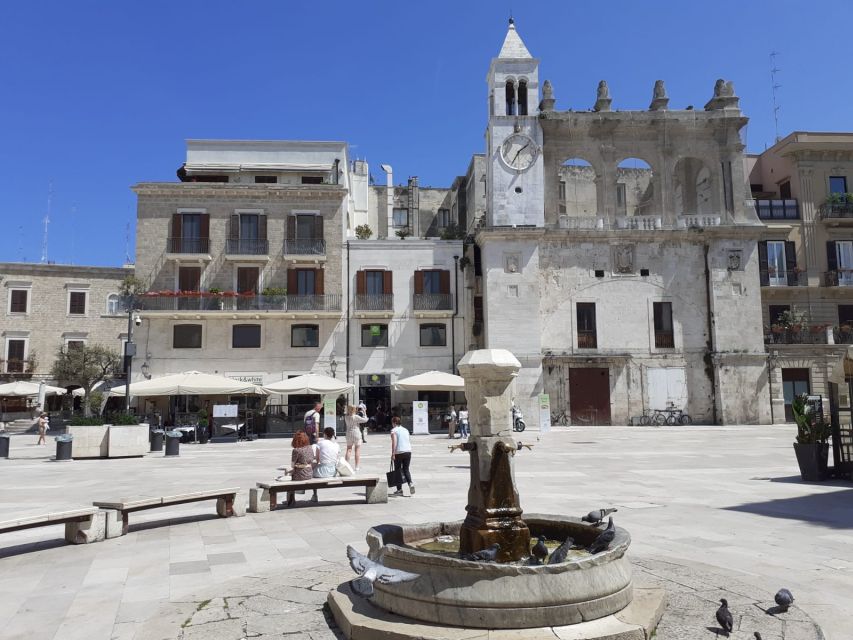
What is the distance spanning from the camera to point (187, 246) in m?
33.4

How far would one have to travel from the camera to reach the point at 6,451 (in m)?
19.9

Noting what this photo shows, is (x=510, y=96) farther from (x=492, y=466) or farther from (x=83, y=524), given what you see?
(x=492, y=466)

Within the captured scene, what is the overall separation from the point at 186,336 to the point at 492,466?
30.1 m

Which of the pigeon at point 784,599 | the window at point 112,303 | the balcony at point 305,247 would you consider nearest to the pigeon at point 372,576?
the pigeon at point 784,599

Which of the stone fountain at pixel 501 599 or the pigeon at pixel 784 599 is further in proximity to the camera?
the pigeon at pixel 784 599

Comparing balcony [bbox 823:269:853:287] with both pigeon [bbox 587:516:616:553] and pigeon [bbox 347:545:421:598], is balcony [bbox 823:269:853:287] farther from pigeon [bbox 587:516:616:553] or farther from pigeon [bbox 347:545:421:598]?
pigeon [bbox 347:545:421:598]

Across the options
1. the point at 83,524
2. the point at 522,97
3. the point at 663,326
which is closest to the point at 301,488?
the point at 83,524

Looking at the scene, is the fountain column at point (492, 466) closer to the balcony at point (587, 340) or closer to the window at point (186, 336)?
the balcony at point (587, 340)

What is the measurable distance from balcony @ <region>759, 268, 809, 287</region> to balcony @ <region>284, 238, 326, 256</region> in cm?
2369

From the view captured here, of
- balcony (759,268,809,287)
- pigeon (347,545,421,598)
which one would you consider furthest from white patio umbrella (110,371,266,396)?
balcony (759,268,809,287)

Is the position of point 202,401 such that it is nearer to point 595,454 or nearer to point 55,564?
point 595,454

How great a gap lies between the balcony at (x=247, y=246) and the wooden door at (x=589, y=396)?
1651 centimetres

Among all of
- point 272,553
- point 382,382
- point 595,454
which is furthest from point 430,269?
point 272,553

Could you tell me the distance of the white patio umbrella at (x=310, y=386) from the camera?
27.0m
